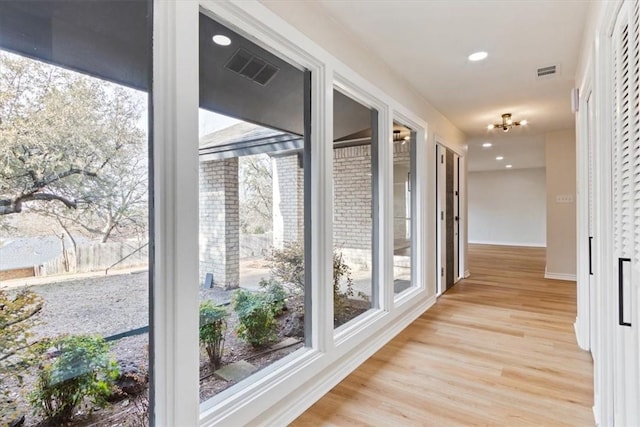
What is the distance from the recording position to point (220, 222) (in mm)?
1744

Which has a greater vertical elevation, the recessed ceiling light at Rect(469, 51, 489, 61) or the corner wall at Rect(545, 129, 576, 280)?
the recessed ceiling light at Rect(469, 51, 489, 61)

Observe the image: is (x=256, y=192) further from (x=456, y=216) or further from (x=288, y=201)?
(x=456, y=216)

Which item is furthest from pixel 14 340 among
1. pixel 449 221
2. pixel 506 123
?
pixel 506 123

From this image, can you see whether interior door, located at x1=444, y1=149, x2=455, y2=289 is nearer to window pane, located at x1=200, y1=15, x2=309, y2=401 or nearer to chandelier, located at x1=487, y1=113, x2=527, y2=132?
chandelier, located at x1=487, y1=113, x2=527, y2=132

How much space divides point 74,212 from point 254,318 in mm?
1151

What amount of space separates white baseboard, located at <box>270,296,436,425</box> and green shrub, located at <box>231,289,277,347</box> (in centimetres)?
37

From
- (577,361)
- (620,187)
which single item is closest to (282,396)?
(620,187)

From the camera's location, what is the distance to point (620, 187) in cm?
134

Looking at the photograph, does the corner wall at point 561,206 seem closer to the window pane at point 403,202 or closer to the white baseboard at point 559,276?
the white baseboard at point 559,276

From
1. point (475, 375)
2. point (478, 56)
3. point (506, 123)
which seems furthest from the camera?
point (506, 123)

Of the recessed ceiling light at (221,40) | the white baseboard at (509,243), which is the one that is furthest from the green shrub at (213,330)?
the white baseboard at (509,243)

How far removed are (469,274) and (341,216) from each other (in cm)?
422

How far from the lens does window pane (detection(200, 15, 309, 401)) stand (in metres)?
1.65

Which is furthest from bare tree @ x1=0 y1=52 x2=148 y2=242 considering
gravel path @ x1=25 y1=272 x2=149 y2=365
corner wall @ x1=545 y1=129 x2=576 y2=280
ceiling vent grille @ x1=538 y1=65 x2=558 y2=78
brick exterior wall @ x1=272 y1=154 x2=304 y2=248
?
corner wall @ x1=545 y1=129 x2=576 y2=280
